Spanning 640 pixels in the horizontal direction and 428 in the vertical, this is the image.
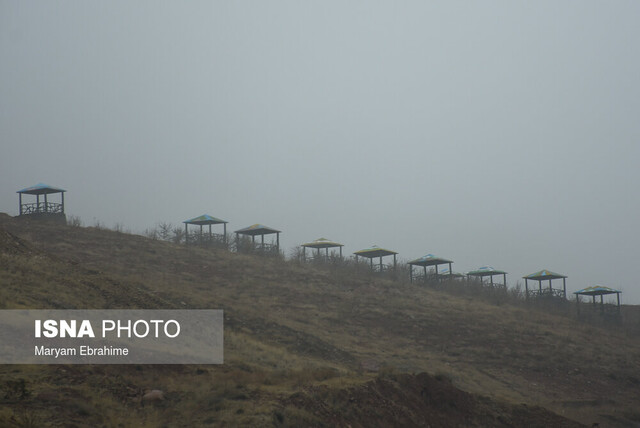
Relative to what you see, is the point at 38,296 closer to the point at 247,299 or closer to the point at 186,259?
the point at 247,299

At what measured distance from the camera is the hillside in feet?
30.6

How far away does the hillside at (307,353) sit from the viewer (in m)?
9.31

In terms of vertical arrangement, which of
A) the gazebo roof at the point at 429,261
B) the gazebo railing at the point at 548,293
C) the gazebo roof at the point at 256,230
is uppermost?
the gazebo roof at the point at 256,230

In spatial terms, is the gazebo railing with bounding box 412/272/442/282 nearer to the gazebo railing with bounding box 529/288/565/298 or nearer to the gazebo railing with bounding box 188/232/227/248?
the gazebo railing with bounding box 529/288/565/298

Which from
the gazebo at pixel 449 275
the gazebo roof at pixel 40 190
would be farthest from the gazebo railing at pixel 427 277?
the gazebo roof at pixel 40 190

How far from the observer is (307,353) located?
16.9m

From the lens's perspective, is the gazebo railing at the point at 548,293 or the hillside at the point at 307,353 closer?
the hillside at the point at 307,353

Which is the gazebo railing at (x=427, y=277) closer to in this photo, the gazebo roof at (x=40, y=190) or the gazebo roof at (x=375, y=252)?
the gazebo roof at (x=375, y=252)

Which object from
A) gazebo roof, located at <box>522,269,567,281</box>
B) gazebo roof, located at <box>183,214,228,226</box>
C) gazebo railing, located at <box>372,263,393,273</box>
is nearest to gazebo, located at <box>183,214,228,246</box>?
gazebo roof, located at <box>183,214,228,226</box>

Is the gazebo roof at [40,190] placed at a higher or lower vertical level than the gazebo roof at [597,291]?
higher

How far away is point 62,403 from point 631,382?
63.7ft

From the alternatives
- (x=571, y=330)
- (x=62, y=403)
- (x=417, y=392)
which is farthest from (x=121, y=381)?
(x=571, y=330)

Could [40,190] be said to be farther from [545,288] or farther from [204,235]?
[545,288]

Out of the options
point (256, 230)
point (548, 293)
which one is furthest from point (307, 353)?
point (548, 293)
